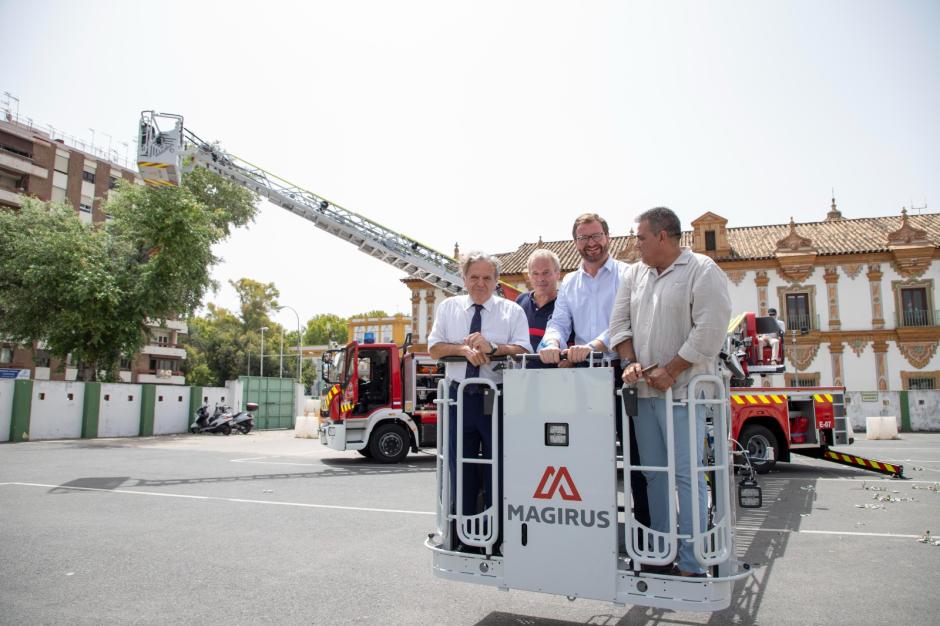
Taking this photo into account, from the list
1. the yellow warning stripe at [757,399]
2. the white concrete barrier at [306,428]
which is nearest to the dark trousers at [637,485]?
the yellow warning stripe at [757,399]

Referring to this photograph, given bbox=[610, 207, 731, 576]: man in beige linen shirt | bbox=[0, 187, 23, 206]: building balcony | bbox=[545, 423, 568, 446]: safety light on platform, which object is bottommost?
bbox=[545, 423, 568, 446]: safety light on platform

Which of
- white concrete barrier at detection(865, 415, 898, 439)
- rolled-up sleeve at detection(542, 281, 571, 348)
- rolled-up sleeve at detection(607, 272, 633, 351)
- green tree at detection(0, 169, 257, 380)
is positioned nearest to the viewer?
rolled-up sleeve at detection(607, 272, 633, 351)

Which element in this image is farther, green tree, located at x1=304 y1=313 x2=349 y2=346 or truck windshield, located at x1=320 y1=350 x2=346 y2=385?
green tree, located at x1=304 y1=313 x2=349 y2=346

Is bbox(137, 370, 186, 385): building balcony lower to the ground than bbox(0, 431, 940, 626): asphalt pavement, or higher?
higher

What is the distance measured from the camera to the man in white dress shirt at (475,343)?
3820 millimetres

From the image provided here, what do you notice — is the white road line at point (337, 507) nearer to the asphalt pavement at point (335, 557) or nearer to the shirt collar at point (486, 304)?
the asphalt pavement at point (335, 557)

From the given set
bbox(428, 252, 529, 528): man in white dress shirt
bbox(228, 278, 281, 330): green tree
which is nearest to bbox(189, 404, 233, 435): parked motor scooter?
bbox(428, 252, 529, 528): man in white dress shirt

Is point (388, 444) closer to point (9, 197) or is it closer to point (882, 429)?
point (882, 429)

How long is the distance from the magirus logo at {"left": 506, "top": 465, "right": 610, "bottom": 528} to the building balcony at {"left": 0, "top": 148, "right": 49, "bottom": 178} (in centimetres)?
5432

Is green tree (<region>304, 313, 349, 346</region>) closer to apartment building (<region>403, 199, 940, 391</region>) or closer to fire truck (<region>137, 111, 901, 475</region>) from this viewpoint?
apartment building (<region>403, 199, 940, 391</region>)

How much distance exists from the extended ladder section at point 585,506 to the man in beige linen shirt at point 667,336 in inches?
2.7

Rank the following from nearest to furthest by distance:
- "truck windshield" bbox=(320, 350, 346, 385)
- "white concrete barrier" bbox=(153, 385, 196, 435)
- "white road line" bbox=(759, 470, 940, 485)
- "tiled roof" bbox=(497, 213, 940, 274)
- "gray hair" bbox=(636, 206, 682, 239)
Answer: "gray hair" bbox=(636, 206, 682, 239)
"white road line" bbox=(759, 470, 940, 485)
"truck windshield" bbox=(320, 350, 346, 385)
"white concrete barrier" bbox=(153, 385, 196, 435)
"tiled roof" bbox=(497, 213, 940, 274)

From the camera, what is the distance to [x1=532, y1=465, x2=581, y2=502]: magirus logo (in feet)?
10.7

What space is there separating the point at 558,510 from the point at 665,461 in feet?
2.14
